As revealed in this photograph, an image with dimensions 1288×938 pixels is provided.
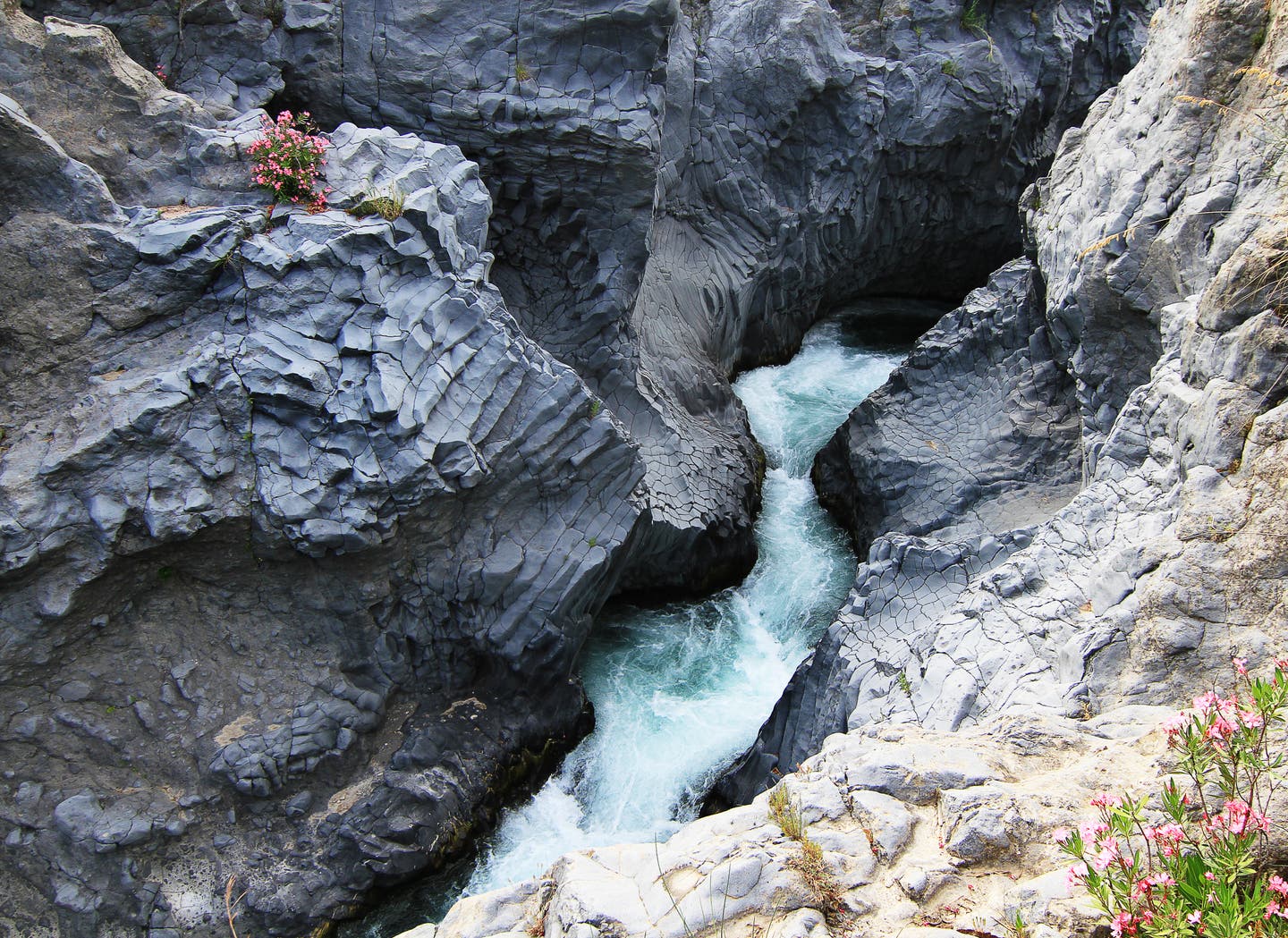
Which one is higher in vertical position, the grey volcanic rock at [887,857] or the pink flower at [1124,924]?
the pink flower at [1124,924]

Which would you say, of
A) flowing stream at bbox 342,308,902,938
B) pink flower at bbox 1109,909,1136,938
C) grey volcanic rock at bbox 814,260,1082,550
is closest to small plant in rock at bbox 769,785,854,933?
pink flower at bbox 1109,909,1136,938

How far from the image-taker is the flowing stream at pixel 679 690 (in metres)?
10.9

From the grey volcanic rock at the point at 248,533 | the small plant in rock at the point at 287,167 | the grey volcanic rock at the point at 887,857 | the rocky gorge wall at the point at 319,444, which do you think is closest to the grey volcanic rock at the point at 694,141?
the rocky gorge wall at the point at 319,444

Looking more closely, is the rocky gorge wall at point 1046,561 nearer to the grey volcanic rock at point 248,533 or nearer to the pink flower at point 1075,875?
the pink flower at point 1075,875

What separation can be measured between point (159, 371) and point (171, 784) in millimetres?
4022

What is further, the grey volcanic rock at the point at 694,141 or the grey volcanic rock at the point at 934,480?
the grey volcanic rock at the point at 694,141

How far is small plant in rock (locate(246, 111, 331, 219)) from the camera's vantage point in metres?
10.1

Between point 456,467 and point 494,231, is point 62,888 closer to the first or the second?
point 456,467

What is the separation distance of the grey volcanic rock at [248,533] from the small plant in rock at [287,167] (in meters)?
0.28

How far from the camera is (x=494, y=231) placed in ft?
45.3

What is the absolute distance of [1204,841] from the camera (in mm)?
4703

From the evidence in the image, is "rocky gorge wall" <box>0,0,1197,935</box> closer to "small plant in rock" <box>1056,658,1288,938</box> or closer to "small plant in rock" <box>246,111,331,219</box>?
"small plant in rock" <box>246,111,331,219</box>

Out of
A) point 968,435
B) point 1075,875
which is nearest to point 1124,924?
point 1075,875

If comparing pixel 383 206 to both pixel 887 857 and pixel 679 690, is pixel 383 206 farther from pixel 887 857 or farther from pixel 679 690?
pixel 887 857
